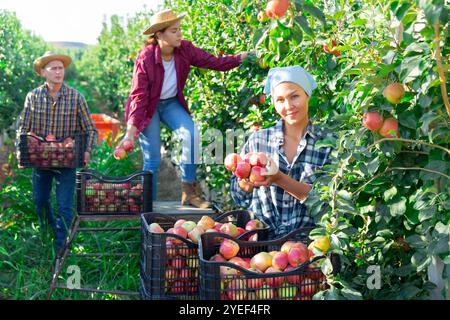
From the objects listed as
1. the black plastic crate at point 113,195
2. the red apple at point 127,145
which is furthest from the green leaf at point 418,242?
the red apple at point 127,145

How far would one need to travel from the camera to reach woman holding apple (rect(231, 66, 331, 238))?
2549 mm

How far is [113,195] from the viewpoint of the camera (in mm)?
3613

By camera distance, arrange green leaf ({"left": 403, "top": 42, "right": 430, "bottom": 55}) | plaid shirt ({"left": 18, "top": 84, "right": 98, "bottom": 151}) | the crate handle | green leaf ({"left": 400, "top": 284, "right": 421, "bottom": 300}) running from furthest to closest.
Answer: plaid shirt ({"left": 18, "top": 84, "right": 98, "bottom": 151}) → the crate handle → green leaf ({"left": 400, "top": 284, "right": 421, "bottom": 300}) → green leaf ({"left": 403, "top": 42, "right": 430, "bottom": 55})

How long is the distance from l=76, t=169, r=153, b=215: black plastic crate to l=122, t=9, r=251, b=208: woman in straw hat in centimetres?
54

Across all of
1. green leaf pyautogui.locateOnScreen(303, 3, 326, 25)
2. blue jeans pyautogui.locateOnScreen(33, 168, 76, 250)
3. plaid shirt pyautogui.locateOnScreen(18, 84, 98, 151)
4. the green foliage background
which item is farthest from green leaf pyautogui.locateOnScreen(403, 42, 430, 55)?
blue jeans pyautogui.locateOnScreen(33, 168, 76, 250)

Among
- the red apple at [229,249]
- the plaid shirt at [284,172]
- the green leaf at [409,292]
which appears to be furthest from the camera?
the plaid shirt at [284,172]

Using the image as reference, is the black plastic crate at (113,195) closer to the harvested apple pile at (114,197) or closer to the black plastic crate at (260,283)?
the harvested apple pile at (114,197)

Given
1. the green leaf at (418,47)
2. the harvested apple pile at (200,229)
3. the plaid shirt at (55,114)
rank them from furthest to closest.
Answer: the plaid shirt at (55,114) < the harvested apple pile at (200,229) < the green leaf at (418,47)

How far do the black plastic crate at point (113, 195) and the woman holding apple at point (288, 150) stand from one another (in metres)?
0.96

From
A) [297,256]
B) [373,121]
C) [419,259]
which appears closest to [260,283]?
[297,256]

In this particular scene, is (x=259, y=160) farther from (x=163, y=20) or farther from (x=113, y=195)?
(x=163, y=20)

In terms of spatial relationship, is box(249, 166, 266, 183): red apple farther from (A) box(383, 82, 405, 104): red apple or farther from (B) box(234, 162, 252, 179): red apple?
→ (A) box(383, 82, 405, 104): red apple

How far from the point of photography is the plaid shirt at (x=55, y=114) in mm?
4617
